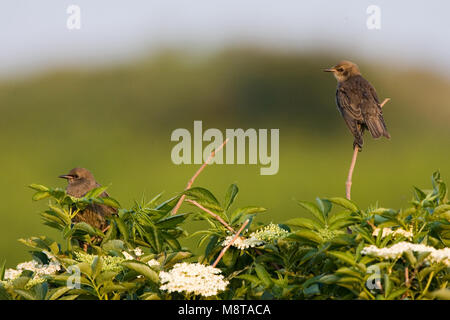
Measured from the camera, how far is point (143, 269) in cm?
159

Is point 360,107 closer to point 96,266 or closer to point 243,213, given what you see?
point 243,213

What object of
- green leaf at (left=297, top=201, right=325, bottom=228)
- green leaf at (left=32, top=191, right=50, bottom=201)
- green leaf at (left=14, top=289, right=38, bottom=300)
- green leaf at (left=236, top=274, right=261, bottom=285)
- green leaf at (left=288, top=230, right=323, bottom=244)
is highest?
green leaf at (left=32, top=191, right=50, bottom=201)

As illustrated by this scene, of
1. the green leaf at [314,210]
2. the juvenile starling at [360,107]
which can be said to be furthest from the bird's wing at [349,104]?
the green leaf at [314,210]

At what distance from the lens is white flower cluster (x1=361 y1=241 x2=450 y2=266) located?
4.80 feet

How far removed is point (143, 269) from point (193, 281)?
14cm

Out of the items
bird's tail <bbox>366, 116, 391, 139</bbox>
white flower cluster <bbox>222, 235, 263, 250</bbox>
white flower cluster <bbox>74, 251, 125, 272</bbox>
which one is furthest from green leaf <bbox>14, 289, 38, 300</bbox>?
bird's tail <bbox>366, 116, 391, 139</bbox>

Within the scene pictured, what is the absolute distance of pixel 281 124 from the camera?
47.9 ft

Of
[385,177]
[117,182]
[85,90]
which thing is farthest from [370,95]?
[85,90]

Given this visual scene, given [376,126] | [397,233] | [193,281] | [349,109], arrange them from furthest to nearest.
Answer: [349,109] < [376,126] < [397,233] < [193,281]

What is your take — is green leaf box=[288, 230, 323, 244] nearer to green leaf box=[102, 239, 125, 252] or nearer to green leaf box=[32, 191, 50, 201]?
green leaf box=[102, 239, 125, 252]

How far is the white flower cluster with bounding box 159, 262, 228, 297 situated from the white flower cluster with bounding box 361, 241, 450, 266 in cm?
32

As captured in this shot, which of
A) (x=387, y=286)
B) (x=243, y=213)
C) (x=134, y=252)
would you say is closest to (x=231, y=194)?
(x=243, y=213)

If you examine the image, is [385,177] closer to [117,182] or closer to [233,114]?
[233,114]
